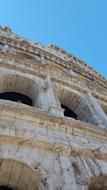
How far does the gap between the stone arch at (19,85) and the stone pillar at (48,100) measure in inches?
16.4

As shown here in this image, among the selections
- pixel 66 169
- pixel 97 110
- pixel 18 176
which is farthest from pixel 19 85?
pixel 66 169

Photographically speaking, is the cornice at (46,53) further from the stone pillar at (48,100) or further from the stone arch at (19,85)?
the stone pillar at (48,100)

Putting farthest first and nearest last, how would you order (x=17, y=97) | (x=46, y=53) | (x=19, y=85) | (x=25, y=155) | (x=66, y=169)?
(x=46, y=53) < (x=17, y=97) < (x=19, y=85) < (x=25, y=155) < (x=66, y=169)

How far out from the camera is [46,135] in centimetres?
876

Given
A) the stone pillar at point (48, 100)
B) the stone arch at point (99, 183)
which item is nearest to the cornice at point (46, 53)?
the stone pillar at point (48, 100)

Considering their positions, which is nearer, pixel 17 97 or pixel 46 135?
pixel 46 135

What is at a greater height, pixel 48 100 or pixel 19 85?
pixel 19 85

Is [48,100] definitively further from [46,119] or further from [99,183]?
[99,183]

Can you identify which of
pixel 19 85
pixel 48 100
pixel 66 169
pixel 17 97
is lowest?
pixel 66 169

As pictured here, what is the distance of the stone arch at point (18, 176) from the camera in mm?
7645

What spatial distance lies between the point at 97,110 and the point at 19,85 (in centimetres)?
328

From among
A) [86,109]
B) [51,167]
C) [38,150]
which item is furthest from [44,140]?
[86,109]

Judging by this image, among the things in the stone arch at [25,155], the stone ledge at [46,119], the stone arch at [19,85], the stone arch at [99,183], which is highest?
the stone arch at [19,85]

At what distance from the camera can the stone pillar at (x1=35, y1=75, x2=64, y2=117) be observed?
34.8ft
